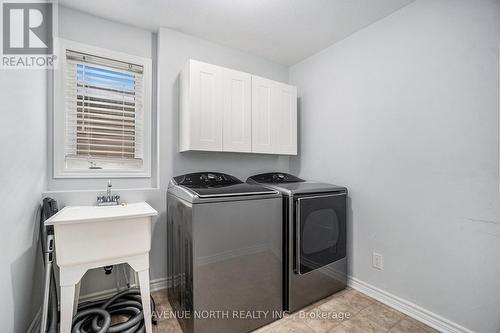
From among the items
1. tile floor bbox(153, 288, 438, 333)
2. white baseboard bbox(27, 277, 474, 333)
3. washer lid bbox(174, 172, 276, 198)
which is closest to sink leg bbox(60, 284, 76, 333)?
white baseboard bbox(27, 277, 474, 333)

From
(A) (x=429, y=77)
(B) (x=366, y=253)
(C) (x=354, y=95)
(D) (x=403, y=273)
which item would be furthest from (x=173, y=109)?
(D) (x=403, y=273)

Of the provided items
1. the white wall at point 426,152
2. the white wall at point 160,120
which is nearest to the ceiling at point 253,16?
the white wall at point 160,120

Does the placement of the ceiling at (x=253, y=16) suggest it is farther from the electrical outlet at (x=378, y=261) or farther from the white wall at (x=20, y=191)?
the electrical outlet at (x=378, y=261)

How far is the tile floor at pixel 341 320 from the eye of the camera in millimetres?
1515

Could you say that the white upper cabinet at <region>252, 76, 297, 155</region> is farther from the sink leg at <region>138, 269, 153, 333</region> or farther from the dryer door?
the sink leg at <region>138, 269, 153, 333</region>

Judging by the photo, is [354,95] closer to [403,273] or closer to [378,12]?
[378,12]

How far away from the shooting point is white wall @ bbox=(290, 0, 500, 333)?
136 cm

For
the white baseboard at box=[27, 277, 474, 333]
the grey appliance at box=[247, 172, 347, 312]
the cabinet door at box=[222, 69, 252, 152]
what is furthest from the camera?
the cabinet door at box=[222, 69, 252, 152]

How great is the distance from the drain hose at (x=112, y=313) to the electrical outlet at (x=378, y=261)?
1.87 metres

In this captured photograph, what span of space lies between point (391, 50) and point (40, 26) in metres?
2.76

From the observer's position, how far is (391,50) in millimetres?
1822

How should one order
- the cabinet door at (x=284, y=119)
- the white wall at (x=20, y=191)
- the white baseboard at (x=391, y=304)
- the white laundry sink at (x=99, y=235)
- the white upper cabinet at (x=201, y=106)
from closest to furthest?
the white wall at (x=20, y=191)
the white laundry sink at (x=99, y=235)
the white baseboard at (x=391, y=304)
the white upper cabinet at (x=201, y=106)
the cabinet door at (x=284, y=119)

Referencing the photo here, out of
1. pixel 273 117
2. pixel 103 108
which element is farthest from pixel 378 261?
pixel 103 108

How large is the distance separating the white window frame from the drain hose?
1007 mm
